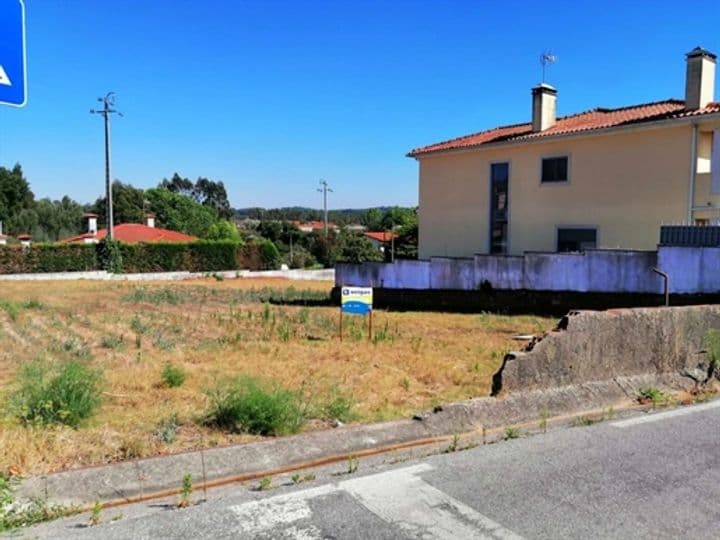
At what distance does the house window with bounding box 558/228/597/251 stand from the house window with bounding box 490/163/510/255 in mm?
2457

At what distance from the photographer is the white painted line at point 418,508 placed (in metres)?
3.28

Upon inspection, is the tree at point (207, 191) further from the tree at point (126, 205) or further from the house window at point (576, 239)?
the house window at point (576, 239)

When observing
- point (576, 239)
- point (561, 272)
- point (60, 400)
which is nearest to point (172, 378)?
point (60, 400)

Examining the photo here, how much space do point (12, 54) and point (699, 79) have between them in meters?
20.9

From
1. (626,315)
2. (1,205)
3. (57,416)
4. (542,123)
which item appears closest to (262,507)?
(57,416)

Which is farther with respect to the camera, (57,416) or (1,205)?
(1,205)

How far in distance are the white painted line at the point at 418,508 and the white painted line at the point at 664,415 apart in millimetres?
2422

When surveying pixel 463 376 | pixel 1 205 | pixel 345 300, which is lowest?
pixel 463 376

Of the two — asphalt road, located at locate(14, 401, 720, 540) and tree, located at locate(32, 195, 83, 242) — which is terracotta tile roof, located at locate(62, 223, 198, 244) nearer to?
tree, located at locate(32, 195, 83, 242)

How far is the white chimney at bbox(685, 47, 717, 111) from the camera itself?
61.3 ft

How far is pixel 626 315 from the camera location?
6344mm

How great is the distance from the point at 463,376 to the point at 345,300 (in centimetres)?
402

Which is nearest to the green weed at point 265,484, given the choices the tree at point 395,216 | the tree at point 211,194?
the tree at point 395,216

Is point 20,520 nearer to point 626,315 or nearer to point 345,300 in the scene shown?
point 626,315
